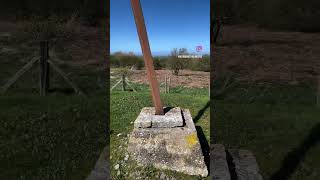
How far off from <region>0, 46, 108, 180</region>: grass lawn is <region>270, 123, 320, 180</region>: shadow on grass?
9.06ft

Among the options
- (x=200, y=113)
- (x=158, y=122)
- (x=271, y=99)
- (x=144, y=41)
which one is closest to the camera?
(x=144, y=41)

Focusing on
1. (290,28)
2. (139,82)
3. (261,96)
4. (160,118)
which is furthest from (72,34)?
(160,118)

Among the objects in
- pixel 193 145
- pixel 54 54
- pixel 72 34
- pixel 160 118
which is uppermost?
pixel 72 34

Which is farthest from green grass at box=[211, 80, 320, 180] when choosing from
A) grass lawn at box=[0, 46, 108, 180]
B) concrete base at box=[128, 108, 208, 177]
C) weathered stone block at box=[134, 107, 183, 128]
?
grass lawn at box=[0, 46, 108, 180]

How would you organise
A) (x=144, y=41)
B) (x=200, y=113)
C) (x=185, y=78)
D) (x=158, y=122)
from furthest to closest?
(x=185, y=78)
(x=200, y=113)
(x=158, y=122)
(x=144, y=41)

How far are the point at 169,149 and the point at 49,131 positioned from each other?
10.4 ft

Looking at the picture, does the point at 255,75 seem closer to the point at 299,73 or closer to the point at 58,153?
the point at 299,73

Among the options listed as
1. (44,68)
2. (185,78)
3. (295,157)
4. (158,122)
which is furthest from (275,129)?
(185,78)

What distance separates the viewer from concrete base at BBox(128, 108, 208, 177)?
384 cm

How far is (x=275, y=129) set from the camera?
711 cm

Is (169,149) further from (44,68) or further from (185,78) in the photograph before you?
(185,78)

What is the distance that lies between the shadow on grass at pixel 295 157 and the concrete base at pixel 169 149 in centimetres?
118

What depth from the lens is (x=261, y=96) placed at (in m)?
12.2

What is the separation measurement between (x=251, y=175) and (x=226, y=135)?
2203 mm
